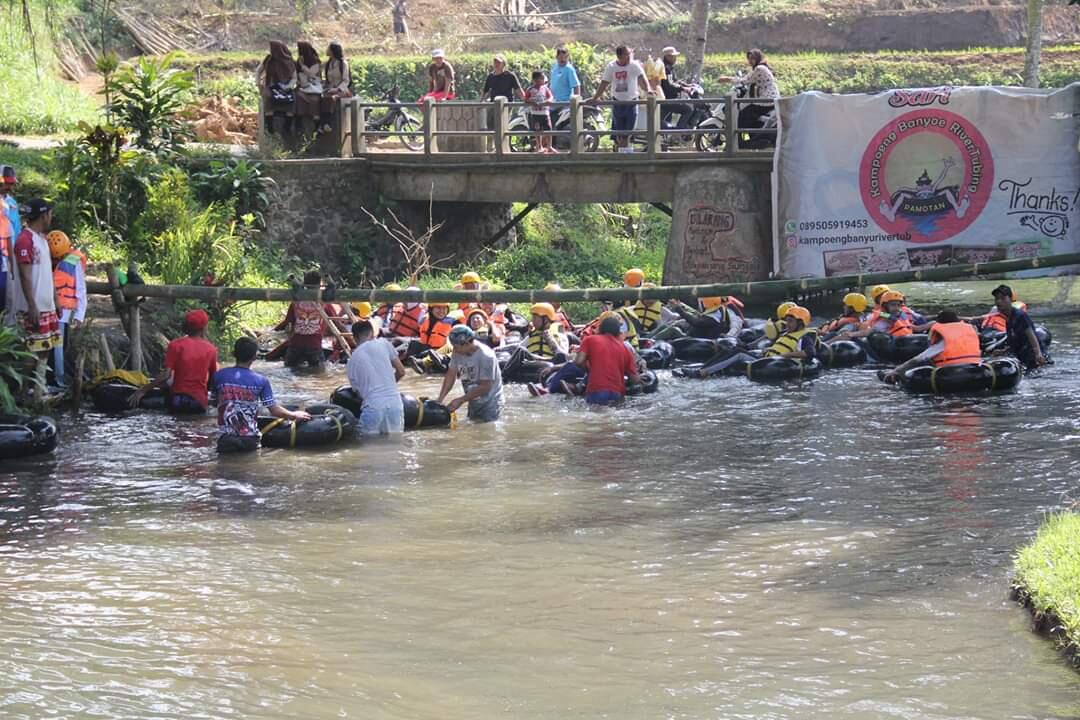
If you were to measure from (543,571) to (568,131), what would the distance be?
13.8 meters

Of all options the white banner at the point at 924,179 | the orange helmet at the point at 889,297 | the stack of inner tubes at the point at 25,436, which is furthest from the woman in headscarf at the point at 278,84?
the stack of inner tubes at the point at 25,436

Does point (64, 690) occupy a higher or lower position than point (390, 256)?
lower

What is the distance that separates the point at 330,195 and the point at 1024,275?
11156 millimetres

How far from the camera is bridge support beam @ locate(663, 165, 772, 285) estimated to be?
22.3m

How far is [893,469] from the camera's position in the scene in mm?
12938

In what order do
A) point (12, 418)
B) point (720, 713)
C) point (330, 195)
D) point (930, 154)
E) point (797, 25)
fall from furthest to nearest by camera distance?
1. point (797, 25)
2. point (330, 195)
3. point (930, 154)
4. point (12, 418)
5. point (720, 713)

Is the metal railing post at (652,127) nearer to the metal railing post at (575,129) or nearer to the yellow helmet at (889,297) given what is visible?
the metal railing post at (575,129)

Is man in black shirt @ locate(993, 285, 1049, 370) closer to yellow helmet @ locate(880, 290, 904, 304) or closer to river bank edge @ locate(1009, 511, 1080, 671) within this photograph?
yellow helmet @ locate(880, 290, 904, 304)

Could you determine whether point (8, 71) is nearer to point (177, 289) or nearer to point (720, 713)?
point (177, 289)

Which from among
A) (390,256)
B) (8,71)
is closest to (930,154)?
(390,256)

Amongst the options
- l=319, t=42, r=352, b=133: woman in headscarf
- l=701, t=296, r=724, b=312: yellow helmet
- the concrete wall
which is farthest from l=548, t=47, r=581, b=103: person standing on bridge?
l=701, t=296, r=724, b=312: yellow helmet

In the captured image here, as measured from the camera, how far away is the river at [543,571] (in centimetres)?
792

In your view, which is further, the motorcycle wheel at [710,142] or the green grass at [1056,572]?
the motorcycle wheel at [710,142]

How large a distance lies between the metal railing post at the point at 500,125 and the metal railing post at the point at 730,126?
11.3ft
